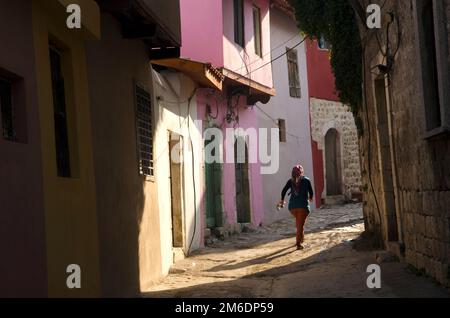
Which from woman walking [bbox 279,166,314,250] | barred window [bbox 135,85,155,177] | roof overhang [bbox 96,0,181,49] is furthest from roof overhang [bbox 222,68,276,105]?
barred window [bbox 135,85,155,177]

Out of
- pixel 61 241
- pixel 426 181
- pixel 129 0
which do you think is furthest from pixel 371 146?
pixel 61 241

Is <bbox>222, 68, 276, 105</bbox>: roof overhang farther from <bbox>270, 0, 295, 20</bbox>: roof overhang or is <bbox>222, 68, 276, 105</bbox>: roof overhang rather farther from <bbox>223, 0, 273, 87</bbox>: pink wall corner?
<bbox>270, 0, 295, 20</bbox>: roof overhang

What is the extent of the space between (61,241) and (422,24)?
173 inches

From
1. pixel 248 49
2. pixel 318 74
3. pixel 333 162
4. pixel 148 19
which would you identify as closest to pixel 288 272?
pixel 148 19

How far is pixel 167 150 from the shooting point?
11.2 metres

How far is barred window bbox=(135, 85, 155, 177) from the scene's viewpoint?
9109 mm

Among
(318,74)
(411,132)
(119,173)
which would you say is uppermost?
(318,74)

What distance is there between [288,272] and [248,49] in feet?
27.0

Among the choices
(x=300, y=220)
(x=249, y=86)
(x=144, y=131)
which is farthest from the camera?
(x=249, y=86)

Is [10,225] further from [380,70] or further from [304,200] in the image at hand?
[304,200]

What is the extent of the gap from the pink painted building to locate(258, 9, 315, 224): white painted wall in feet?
3.85

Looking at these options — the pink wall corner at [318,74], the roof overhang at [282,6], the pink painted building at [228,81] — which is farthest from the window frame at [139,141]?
the pink wall corner at [318,74]

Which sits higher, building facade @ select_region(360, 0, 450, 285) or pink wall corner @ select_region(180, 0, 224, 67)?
pink wall corner @ select_region(180, 0, 224, 67)

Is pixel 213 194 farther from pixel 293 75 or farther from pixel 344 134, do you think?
pixel 344 134
